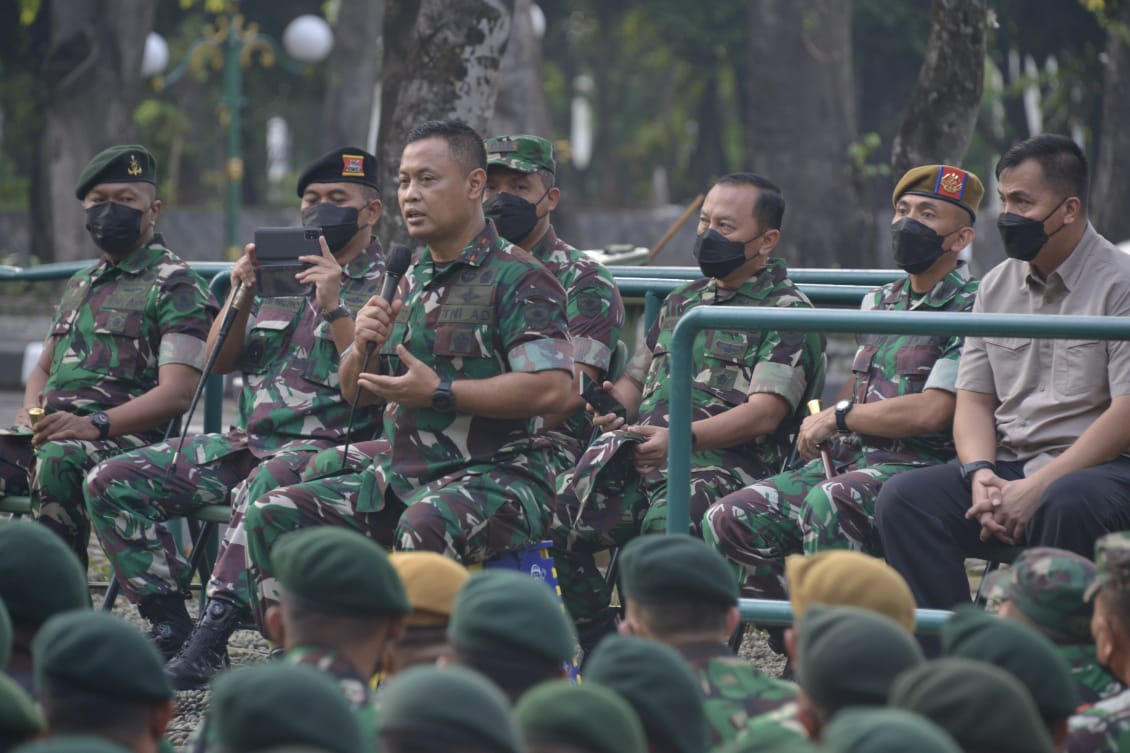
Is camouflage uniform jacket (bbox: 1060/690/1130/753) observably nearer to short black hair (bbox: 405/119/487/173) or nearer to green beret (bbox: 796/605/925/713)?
green beret (bbox: 796/605/925/713)

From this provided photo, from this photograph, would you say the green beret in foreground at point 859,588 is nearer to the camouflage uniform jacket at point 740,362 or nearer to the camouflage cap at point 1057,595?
Answer: the camouflage cap at point 1057,595

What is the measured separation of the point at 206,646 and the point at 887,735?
11.3 ft

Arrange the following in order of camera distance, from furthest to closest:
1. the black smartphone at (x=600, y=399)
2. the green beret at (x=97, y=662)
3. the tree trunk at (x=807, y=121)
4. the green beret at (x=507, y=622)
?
the tree trunk at (x=807, y=121)
the black smartphone at (x=600, y=399)
the green beret at (x=507, y=622)
the green beret at (x=97, y=662)

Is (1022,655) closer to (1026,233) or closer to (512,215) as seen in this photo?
(1026,233)

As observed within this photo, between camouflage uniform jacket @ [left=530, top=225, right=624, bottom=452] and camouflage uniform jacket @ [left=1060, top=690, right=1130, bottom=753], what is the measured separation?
259cm

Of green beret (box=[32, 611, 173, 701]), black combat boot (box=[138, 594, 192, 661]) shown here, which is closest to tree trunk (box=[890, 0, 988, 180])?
black combat boot (box=[138, 594, 192, 661])

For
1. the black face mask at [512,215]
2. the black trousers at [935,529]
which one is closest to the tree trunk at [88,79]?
the black face mask at [512,215]

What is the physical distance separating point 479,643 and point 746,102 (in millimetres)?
31952

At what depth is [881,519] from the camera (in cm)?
508

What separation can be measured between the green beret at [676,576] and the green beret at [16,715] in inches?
49.1

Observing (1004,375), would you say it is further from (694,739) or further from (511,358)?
(694,739)

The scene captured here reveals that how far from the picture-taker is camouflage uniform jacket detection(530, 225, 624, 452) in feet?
19.6

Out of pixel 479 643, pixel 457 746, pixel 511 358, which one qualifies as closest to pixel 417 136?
pixel 511 358

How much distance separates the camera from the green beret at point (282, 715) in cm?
268
